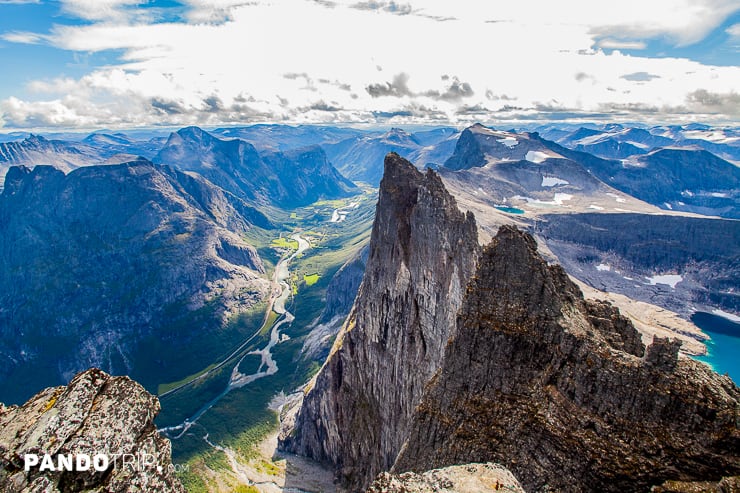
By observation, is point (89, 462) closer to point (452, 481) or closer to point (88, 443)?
point (88, 443)

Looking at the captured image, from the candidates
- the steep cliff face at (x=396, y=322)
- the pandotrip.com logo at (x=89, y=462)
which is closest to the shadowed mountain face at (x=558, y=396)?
the steep cliff face at (x=396, y=322)

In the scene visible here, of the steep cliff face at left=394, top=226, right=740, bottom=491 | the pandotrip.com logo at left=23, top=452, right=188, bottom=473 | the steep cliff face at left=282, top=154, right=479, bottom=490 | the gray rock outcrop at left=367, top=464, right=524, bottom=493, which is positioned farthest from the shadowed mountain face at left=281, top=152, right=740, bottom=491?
the pandotrip.com logo at left=23, top=452, right=188, bottom=473

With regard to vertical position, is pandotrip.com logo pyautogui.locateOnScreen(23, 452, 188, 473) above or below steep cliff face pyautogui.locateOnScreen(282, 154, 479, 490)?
above

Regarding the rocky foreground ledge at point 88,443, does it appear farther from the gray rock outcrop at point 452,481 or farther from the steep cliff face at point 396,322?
the steep cliff face at point 396,322

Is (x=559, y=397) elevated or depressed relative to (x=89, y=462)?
depressed

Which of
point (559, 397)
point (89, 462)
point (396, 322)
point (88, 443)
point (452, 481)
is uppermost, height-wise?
point (88, 443)

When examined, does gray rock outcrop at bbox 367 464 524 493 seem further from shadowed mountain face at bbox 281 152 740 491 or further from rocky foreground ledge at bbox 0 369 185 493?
rocky foreground ledge at bbox 0 369 185 493

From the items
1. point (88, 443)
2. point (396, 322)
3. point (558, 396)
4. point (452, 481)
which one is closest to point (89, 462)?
point (88, 443)
